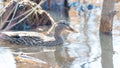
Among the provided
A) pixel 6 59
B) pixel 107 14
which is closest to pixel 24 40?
pixel 6 59

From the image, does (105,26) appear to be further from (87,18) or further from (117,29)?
(87,18)

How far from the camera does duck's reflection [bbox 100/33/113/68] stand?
7.81 m

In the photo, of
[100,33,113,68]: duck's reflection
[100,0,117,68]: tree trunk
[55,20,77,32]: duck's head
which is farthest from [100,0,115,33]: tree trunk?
[55,20,77,32]: duck's head

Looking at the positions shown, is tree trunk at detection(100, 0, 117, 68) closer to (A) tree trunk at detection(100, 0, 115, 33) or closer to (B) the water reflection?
(A) tree trunk at detection(100, 0, 115, 33)

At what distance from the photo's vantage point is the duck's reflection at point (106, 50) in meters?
7.81

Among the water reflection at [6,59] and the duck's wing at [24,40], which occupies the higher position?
the duck's wing at [24,40]

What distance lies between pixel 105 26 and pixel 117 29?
82cm

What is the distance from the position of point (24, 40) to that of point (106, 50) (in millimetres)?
1928

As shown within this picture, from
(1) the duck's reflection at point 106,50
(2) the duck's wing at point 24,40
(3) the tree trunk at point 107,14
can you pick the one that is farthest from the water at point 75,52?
(3) the tree trunk at point 107,14

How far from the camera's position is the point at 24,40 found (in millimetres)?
8984

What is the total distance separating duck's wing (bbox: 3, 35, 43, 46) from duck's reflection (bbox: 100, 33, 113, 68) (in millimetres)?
1536

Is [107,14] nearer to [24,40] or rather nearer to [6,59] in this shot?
[24,40]

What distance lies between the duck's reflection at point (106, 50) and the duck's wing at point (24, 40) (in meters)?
1.54

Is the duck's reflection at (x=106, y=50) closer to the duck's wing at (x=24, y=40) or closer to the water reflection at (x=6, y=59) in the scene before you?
the duck's wing at (x=24, y=40)
